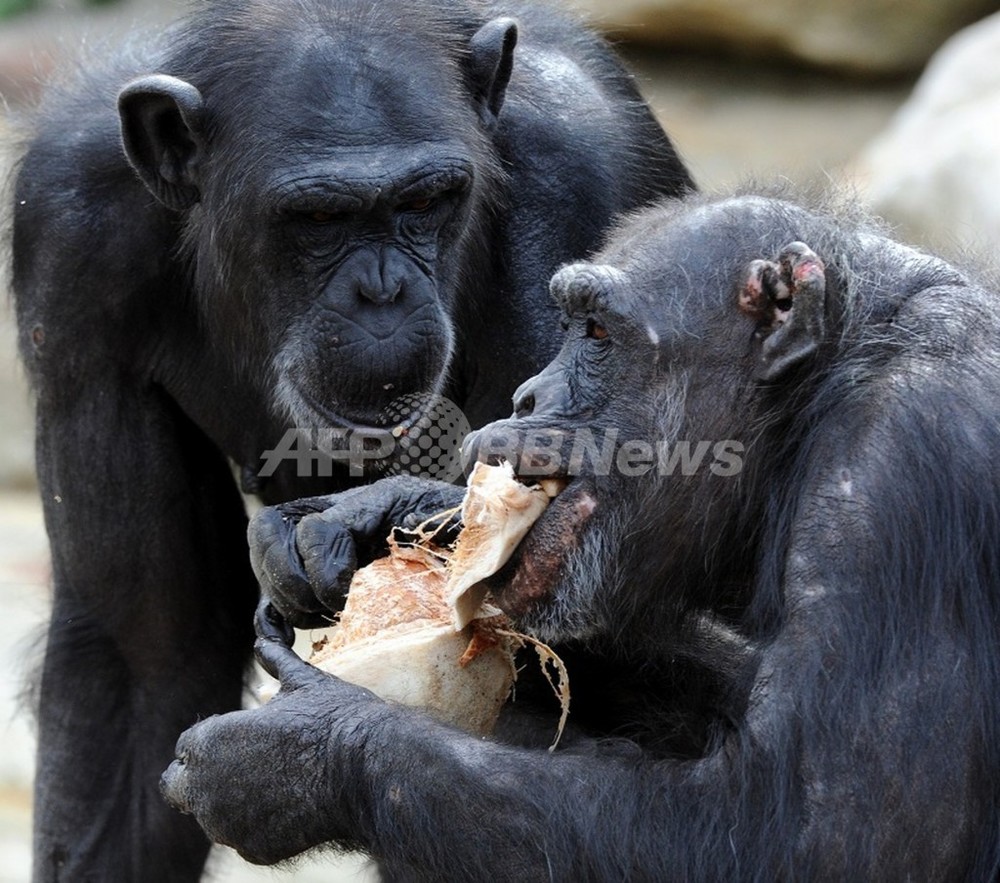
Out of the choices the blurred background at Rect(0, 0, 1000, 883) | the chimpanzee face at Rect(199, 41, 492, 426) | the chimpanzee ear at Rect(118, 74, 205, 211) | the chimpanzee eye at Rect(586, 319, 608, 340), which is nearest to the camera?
the chimpanzee eye at Rect(586, 319, 608, 340)

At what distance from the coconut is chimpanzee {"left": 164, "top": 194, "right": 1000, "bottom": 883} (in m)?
0.10

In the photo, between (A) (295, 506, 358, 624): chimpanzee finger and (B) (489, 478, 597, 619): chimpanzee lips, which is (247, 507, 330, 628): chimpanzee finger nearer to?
(A) (295, 506, 358, 624): chimpanzee finger

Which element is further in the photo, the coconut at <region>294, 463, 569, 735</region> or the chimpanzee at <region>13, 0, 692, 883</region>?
the chimpanzee at <region>13, 0, 692, 883</region>

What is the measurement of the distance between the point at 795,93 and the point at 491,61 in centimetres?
1315

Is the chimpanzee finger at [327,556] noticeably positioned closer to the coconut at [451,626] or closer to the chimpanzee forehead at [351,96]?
the coconut at [451,626]

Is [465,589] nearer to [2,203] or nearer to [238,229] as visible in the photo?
[238,229]

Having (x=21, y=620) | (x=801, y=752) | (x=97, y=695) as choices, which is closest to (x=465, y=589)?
(x=801, y=752)

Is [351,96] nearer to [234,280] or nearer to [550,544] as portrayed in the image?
[234,280]

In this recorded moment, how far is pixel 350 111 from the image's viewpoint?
5457mm

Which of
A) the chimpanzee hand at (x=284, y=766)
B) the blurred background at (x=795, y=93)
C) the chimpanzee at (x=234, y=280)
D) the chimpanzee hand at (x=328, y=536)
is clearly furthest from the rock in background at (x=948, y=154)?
the chimpanzee hand at (x=284, y=766)

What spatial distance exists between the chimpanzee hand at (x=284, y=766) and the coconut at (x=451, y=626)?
155 millimetres

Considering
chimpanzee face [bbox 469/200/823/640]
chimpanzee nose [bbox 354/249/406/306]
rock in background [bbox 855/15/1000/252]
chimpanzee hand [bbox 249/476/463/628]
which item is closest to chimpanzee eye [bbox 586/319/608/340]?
chimpanzee face [bbox 469/200/823/640]

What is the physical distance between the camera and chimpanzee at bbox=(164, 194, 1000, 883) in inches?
162

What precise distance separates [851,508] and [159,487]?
9.25 ft
